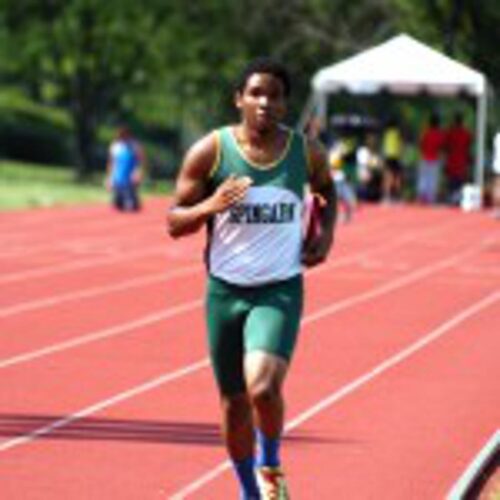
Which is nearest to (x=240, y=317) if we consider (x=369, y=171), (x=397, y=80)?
(x=397, y=80)

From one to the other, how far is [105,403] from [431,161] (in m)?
28.4

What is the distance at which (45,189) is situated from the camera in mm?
43656

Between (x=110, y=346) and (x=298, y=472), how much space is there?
18.5ft

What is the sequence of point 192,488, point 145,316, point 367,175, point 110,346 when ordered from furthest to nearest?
point 367,175 < point 145,316 < point 110,346 < point 192,488

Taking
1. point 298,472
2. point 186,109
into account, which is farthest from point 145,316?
point 186,109

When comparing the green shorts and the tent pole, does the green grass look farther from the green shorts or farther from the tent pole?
the green shorts

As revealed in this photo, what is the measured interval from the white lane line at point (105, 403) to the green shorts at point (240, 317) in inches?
94.8

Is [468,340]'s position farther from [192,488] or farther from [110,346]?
[192,488]

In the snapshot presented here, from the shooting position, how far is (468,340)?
15836 mm

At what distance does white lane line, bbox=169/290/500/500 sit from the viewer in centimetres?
909

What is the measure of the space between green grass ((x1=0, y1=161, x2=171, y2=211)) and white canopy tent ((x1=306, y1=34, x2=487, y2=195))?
5157mm

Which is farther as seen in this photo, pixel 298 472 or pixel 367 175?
pixel 367 175

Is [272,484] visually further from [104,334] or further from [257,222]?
[104,334]

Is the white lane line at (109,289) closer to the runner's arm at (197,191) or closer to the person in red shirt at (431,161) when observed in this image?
the runner's arm at (197,191)
